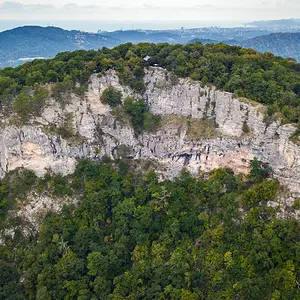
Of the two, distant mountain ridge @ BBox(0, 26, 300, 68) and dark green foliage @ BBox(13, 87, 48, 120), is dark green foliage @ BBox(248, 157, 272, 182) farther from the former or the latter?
distant mountain ridge @ BBox(0, 26, 300, 68)

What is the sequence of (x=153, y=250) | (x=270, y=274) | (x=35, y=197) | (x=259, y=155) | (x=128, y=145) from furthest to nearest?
1. (x=128, y=145)
2. (x=35, y=197)
3. (x=259, y=155)
4. (x=153, y=250)
5. (x=270, y=274)

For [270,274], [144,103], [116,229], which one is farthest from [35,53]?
[270,274]

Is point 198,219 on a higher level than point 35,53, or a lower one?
lower

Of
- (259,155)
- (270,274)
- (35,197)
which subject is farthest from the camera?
(35,197)

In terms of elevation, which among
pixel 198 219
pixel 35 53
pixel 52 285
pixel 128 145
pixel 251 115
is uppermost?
pixel 35 53

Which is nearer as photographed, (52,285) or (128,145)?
(52,285)

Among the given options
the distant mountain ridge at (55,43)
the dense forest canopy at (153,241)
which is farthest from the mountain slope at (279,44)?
the dense forest canopy at (153,241)

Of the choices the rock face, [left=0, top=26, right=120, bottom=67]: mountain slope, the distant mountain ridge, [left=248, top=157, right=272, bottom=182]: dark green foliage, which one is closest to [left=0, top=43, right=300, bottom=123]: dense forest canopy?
the rock face

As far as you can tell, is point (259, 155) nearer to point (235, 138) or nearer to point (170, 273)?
point (235, 138)
